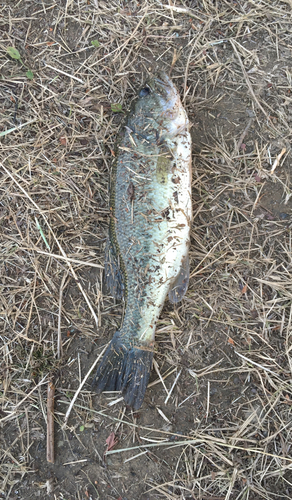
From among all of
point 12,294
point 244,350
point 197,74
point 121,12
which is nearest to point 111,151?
point 197,74

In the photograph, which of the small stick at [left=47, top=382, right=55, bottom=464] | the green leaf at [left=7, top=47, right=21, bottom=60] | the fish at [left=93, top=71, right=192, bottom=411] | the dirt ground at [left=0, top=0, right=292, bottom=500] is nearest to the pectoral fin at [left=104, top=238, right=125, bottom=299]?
the fish at [left=93, top=71, right=192, bottom=411]

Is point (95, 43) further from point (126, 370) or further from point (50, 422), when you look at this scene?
point (50, 422)

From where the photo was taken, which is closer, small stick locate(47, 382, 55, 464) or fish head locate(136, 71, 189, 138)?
fish head locate(136, 71, 189, 138)

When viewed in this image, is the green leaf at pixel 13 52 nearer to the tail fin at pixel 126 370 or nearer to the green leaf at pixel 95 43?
the green leaf at pixel 95 43

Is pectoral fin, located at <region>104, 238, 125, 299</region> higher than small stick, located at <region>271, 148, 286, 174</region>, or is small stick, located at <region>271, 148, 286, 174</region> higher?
small stick, located at <region>271, 148, 286, 174</region>

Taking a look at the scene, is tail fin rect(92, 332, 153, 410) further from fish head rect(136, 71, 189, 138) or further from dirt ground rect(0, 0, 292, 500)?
fish head rect(136, 71, 189, 138)

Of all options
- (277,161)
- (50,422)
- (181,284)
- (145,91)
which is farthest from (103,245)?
(277,161)

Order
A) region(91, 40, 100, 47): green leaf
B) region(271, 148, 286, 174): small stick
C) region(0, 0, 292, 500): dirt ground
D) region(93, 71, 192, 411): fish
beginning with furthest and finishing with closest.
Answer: region(91, 40, 100, 47): green leaf
region(271, 148, 286, 174): small stick
region(0, 0, 292, 500): dirt ground
region(93, 71, 192, 411): fish
